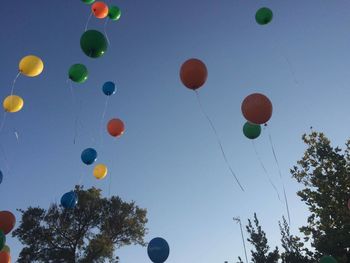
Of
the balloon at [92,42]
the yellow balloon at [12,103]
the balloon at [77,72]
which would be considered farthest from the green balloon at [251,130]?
the yellow balloon at [12,103]

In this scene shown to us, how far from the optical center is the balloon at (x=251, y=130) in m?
8.07

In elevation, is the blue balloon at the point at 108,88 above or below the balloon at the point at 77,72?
above

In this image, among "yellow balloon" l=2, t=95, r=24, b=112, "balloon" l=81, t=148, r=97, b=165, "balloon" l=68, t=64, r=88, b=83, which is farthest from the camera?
"balloon" l=81, t=148, r=97, b=165

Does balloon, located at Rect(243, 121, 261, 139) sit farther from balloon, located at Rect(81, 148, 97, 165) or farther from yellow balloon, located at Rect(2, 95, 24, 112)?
yellow balloon, located at Rect(2, 95, 24, 112)

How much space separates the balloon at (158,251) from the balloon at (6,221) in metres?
3.44

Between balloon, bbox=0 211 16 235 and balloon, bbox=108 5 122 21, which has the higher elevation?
balloon, bbox=108 5 122 21

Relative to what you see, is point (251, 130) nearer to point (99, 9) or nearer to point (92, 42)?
point (92, 42)

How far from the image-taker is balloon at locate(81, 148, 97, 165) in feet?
31.5

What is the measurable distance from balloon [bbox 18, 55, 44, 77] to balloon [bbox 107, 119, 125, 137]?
2.50m

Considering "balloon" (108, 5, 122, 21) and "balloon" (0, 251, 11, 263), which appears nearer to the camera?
"balloon" (0, 251, 11, 263)

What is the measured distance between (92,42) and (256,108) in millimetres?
3727

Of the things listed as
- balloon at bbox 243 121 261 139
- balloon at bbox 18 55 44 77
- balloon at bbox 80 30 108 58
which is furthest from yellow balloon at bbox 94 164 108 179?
balloon at bbox 243 121 261 139

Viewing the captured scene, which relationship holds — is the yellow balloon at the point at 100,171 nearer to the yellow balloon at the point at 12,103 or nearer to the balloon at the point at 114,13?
the yellow balloon at the point at 12,103

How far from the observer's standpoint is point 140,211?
22.3 metres
